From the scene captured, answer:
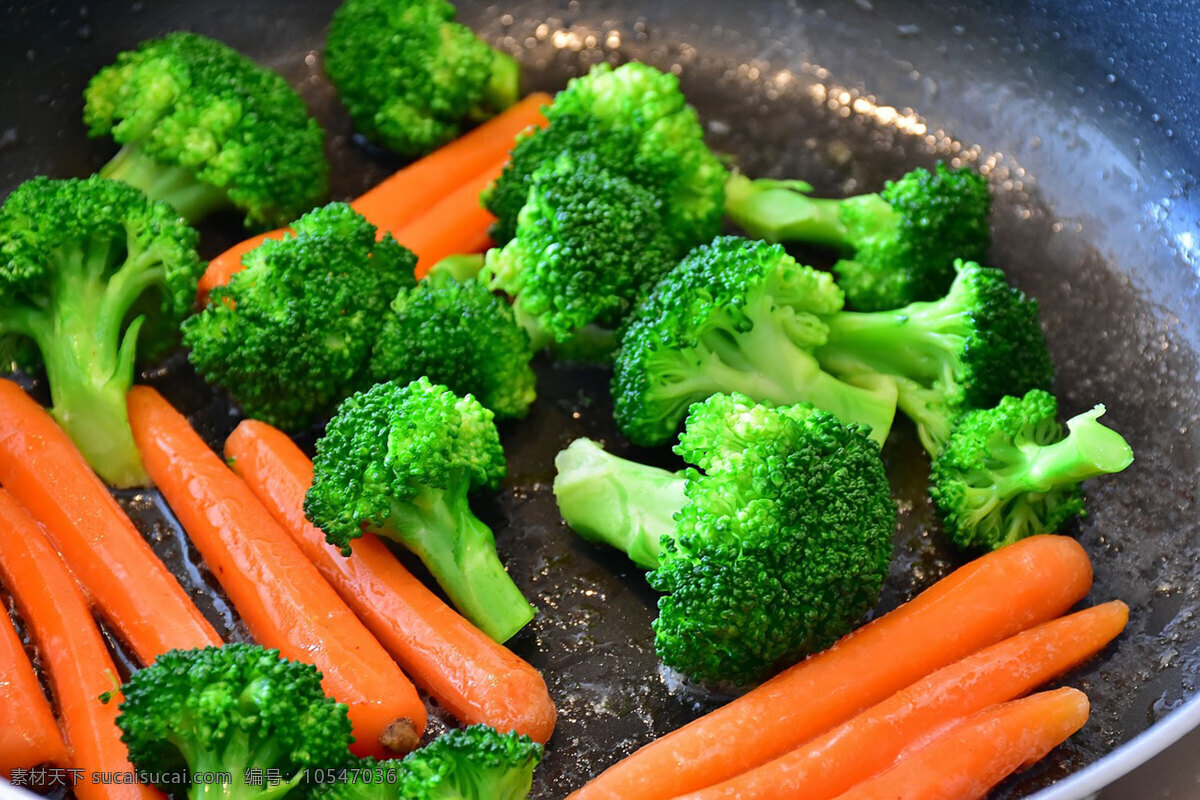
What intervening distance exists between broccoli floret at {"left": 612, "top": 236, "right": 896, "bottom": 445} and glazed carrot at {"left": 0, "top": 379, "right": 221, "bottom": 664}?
0.91 m

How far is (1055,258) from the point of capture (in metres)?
2.76

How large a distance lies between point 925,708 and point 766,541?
0.38 metres

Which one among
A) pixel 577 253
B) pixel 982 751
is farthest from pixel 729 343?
pixel 982 751

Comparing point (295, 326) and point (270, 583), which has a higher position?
point (295, 326)

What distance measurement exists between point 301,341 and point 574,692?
87cm

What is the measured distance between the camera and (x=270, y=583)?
2117 mm

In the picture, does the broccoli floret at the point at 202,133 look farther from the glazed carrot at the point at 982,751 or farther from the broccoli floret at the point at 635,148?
the glazed carrot at the point at 982,751

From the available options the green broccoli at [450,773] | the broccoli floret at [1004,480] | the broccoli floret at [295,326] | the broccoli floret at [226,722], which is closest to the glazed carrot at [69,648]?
the broccoli floret at [226,722]

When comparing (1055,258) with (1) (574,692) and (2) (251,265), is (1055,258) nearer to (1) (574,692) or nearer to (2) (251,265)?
(1) (574,692)

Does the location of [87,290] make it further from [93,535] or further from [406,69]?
[406,69]

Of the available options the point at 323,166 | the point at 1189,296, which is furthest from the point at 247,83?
the point at 1189,296

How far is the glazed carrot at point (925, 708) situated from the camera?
1864 mm

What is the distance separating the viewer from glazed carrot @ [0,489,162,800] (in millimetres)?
1902

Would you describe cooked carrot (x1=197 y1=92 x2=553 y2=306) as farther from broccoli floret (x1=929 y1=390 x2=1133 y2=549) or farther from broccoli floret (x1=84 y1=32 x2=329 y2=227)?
broccoli floret (x1=929 y1=390 x2=1133 y2=549)
